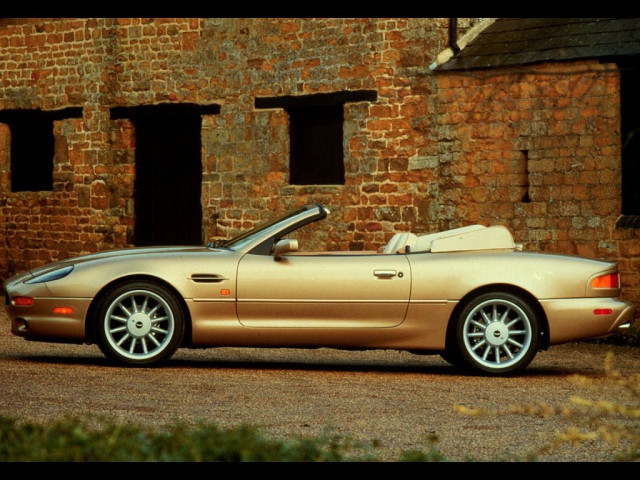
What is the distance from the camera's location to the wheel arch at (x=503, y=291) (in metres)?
9.84

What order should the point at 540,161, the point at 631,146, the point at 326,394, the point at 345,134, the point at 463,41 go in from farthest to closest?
the point at 345,134
the point at 463,41
the point at 540,161
the point at 631,146
the point at 326,394

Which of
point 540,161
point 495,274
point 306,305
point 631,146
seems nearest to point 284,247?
point 306,305

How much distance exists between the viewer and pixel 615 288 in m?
10.1

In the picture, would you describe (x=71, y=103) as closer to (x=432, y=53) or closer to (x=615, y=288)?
(x=432, y=53)

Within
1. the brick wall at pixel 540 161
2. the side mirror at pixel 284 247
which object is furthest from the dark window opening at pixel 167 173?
the side mirror at pixel 284 247

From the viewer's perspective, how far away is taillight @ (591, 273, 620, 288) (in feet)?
32.8

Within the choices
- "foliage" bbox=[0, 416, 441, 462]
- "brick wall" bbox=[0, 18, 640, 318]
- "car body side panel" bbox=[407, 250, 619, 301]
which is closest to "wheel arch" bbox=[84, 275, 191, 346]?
"car body side panel" bbox=[407, 250, 619, 301]

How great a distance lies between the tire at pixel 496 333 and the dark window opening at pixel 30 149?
42.8 feet

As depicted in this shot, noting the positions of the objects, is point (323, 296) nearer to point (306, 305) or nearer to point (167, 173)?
point (306, 305)

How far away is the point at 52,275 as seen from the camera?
391 inches

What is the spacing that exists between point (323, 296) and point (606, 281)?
223 cm
